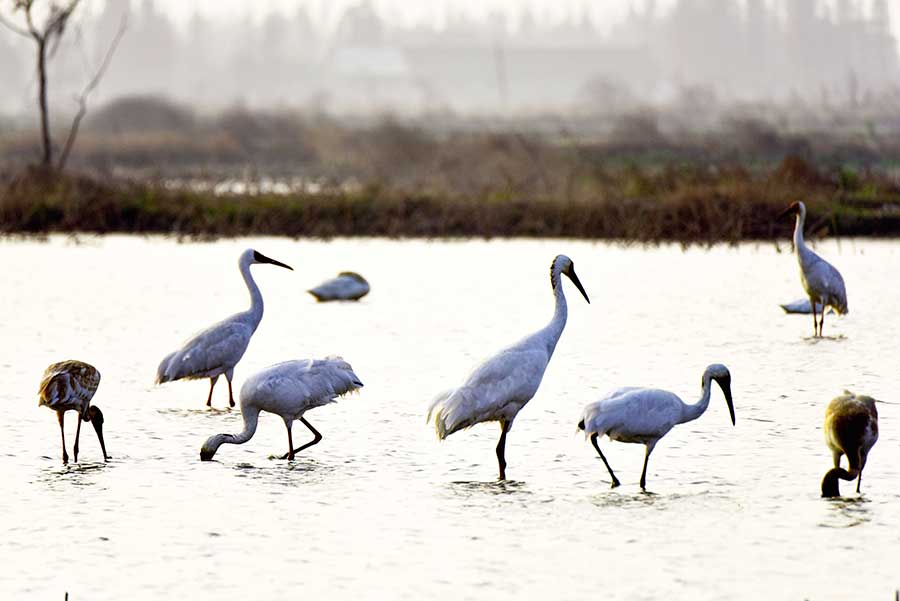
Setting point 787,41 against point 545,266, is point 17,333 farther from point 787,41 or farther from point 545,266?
point 787,41

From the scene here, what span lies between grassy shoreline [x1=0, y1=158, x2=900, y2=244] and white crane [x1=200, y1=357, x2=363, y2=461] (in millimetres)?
15897

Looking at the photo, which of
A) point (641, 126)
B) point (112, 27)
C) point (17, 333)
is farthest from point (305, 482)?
point (112, 27)

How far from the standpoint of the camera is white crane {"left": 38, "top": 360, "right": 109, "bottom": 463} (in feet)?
30.8

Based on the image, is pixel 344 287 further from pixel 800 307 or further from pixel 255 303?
pixel 255 303

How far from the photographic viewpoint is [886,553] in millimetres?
7684

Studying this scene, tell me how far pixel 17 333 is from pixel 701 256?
11.5m

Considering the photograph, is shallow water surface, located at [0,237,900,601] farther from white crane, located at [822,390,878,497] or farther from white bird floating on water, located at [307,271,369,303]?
white bird floating on water, located at [307,271,369,303]

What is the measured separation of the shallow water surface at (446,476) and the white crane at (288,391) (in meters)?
0.21

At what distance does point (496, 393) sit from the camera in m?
9.27

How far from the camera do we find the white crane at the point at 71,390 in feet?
30.8

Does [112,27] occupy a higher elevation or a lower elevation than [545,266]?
higher

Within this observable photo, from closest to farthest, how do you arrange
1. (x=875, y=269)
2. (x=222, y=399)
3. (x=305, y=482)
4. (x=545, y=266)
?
(x=305, y=482) → (x=222, y=399) → (x=875, y=269) → (x=545, y=266)

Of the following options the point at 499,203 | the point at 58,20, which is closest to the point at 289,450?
the point at 499,203

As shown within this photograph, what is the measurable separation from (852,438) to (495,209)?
18.1 m
